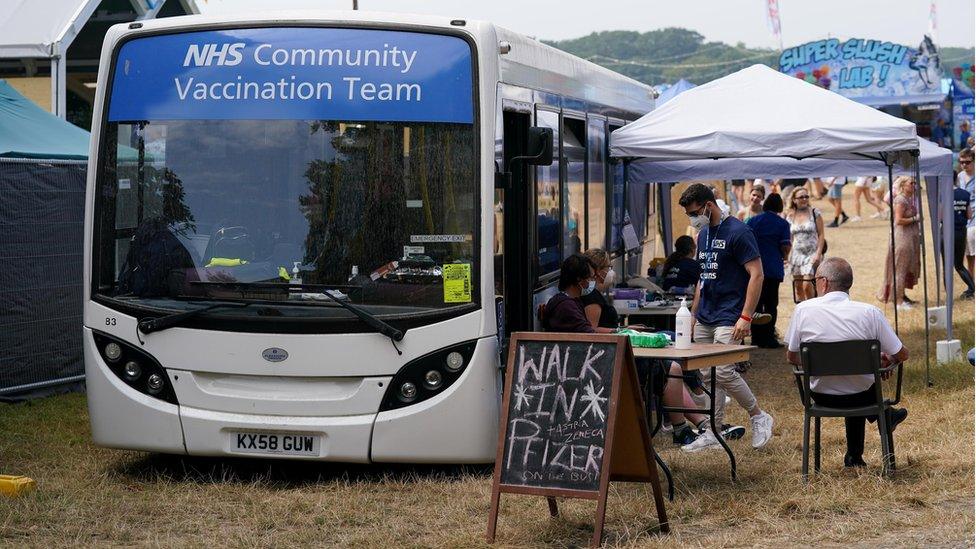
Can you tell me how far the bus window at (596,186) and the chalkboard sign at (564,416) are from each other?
4568mm

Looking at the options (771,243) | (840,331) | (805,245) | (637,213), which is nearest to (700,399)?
(840,331)

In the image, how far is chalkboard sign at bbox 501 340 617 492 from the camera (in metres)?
6.39

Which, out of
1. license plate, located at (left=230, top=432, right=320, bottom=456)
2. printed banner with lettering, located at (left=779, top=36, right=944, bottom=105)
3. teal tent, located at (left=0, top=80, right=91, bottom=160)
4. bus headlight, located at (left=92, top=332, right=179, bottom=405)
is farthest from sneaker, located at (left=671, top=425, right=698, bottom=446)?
printed banner with lettering, located at (left=779, top=36, right=944, bottom=105)

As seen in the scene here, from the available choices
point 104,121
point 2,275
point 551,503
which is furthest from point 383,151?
point 2,275

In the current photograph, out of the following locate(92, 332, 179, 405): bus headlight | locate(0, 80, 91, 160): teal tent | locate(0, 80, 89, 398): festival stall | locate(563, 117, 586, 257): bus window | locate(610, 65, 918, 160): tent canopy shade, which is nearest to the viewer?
locate(92, 332, 179, 405): bus headlight

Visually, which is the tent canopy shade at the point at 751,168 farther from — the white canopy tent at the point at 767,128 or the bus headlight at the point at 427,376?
the bus headlight at the point at 427,376

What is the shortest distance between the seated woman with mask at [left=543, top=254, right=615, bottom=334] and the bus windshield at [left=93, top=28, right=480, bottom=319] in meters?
0.96

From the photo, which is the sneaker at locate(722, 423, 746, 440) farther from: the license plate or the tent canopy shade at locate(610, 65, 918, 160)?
the license plate

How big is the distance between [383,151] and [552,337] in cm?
168

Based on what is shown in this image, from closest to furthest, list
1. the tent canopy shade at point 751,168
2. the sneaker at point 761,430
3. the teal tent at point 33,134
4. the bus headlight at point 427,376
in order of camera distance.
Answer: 1. the bus headlight at point 427,376
2. the sneaker at point 761,430
3. the teal tent at point 33,134
4. the tent canopy shade at point 751,168

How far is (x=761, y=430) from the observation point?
8.88 metres

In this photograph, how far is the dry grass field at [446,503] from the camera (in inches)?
257

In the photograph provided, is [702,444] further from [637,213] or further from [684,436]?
[637,213]

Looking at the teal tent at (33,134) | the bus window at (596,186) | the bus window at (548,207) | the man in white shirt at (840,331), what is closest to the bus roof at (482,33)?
the bus window at (548,207)
